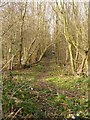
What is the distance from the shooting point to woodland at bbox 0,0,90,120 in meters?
4.91

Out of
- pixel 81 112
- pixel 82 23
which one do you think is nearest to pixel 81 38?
pixel 82 23

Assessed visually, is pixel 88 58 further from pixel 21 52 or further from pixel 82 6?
pixel 21 52

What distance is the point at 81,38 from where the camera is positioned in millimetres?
11398

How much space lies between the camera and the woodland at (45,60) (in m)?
4.91

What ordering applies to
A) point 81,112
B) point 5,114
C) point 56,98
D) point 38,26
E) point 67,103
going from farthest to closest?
point 38,26, point 56,98, point 67,103, point 81,112, point 5,114

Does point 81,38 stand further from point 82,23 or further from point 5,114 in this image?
point 5,114

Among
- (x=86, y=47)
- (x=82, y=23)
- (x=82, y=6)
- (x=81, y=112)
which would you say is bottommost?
(x=81, y=112)

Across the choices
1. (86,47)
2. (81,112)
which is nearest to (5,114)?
(81,112)

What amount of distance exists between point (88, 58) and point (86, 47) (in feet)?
2.11

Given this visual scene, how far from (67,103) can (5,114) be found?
6.55 feet

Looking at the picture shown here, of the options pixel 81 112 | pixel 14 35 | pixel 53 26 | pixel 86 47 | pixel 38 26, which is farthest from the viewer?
pixel 53 26

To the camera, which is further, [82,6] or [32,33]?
[32,33]

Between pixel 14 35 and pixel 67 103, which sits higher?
pixel 14 35

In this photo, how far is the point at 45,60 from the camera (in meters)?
20.1
